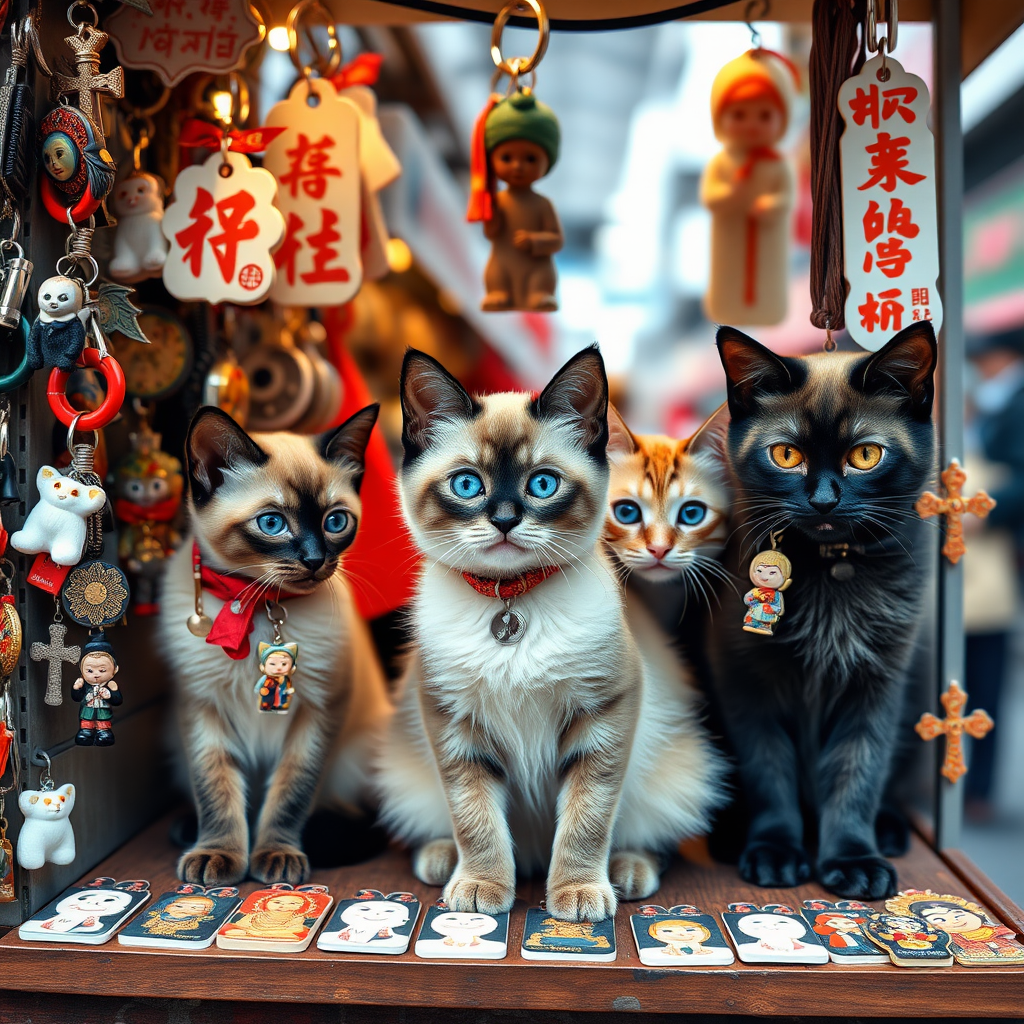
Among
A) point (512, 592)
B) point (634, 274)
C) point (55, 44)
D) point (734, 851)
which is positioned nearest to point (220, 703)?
point (512, 592)

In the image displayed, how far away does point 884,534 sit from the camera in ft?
3.66

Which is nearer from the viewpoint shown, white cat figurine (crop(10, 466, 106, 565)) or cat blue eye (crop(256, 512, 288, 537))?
white cat figurine (crop(10, 466, 106, 565))

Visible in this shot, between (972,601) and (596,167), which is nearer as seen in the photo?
(972,601)

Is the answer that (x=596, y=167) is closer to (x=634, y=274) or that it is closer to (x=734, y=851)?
(x=634, y=274)

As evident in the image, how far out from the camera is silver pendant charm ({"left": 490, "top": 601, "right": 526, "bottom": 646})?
41.0 inches

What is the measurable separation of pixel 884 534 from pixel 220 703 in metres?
0.91

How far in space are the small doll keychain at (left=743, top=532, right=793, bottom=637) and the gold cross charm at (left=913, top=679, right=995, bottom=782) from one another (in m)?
0.30

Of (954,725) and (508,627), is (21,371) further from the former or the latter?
(954,725)

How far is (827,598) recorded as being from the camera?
3.73ft

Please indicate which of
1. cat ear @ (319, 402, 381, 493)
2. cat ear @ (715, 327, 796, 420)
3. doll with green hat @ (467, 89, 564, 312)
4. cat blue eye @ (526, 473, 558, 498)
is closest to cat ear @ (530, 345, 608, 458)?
cat blue eye @ (526, 473, 558, 498)

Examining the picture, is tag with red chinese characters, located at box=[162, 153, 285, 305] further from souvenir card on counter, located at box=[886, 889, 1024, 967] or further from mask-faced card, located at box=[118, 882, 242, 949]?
souvenir card on counter, located at box=[886, 889, 1024, 967]

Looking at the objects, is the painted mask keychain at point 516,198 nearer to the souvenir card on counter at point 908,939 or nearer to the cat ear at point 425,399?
the cat ear at point 425,399

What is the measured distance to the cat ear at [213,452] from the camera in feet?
3.59

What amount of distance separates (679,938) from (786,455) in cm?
58
